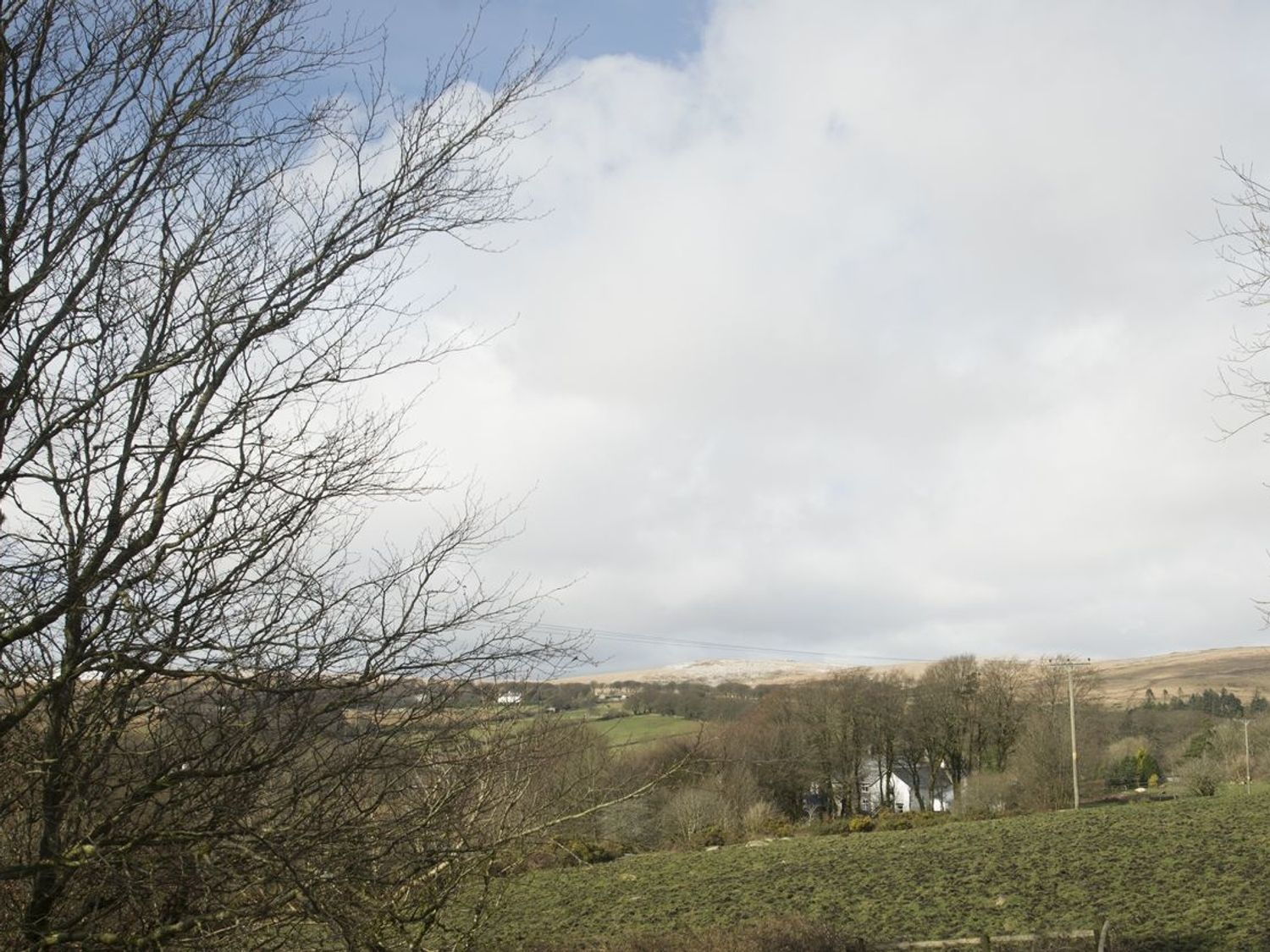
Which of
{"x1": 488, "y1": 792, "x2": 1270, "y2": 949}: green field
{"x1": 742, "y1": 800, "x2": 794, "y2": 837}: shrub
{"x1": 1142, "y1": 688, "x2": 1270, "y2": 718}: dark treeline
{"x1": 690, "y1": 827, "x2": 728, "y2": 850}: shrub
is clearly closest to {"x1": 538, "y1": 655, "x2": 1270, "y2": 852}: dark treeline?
{"x1": 742, "y1": 800, "x2": 794, "y2": 837}: shrub

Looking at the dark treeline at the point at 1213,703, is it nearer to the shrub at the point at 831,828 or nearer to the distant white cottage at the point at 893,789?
the distant white cottage at the point at 893,789

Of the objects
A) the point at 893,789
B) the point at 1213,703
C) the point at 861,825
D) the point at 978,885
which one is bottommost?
the point at 893,789

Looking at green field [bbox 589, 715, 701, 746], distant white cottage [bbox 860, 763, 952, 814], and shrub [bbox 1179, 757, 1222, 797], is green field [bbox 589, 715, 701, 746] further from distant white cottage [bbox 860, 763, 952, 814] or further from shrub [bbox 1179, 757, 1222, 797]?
distant white cottage [bbox 860, 763, 952, 814]

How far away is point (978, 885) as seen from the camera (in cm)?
2002

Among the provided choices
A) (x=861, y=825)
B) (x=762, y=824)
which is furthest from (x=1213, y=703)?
(x=762, y=824)

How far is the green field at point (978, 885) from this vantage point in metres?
16.2

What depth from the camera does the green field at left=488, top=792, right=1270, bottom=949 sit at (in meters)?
16.2

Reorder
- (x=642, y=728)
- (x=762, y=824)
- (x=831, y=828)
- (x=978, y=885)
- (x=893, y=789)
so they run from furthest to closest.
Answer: (x=893, y=789) < (x=831, y=828) < (x=762, y=824) < (x=978, y=885) < (x=642, y=728)

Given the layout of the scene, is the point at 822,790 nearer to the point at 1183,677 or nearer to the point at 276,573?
the point at 276,573

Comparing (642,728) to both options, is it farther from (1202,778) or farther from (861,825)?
(1202,778)

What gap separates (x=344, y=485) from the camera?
446cm

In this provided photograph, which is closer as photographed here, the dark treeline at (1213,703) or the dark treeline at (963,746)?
the dark treeline at (963,746)

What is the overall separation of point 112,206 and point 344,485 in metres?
1.40

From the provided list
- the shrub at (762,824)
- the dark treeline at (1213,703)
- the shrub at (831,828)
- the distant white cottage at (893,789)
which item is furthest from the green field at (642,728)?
the dark treeline at (1213,703)
